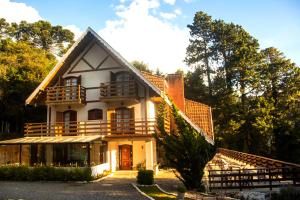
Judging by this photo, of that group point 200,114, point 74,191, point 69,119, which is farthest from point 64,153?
point 200,114

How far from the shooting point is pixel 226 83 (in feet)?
124

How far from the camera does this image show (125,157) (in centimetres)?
2580

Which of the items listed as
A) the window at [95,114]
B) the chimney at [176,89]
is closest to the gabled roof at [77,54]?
the chimney at [176,89]

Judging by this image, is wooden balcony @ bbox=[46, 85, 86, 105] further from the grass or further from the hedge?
the grass

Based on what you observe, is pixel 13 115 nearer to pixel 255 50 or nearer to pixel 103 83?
pixel 103 83

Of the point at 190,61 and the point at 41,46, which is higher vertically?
the point at 41,46

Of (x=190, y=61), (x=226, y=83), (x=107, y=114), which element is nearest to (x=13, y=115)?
(x=107, y=114)

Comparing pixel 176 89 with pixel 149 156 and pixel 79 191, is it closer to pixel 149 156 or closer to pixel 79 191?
pixel 149 156

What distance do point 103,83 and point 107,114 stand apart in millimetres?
2705

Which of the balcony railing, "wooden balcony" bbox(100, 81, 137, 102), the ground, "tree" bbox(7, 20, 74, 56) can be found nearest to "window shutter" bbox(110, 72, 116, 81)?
"wooden balcony" bbox(100, 81, 137, 102)

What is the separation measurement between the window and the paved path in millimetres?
7800

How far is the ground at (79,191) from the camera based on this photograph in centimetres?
1397

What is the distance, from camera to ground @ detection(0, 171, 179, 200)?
13969 millimetres

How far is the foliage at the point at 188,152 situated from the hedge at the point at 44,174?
727cm
